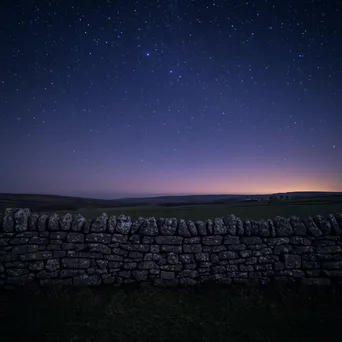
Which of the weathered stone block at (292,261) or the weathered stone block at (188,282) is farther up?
the weathered stone block at (292,261)

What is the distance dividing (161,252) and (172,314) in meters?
Result: 1.60

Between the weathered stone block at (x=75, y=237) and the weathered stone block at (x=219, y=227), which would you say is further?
the weathered stone block at (x=219, y=227)

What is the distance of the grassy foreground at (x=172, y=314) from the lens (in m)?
3.97

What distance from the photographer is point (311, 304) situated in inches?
201

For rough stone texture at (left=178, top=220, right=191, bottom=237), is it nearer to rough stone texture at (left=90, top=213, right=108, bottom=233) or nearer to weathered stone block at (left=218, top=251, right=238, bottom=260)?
weathered stone block at (left=218, top=251, right=238, bottom=260)

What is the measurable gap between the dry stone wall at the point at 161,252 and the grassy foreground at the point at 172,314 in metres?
0.35

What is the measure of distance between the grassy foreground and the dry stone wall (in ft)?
1.14

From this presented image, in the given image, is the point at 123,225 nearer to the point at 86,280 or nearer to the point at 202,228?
the point at 86,280

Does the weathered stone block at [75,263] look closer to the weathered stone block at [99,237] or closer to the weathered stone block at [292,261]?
the weathered stone block at [99,237]

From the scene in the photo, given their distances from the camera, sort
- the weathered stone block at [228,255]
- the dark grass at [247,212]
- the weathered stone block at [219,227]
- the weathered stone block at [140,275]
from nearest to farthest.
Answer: the weathered stone block at [140,275]
the weathered stone block at [228,255]
the weathered stone block at [219,227]
the dark grass at [247,212]

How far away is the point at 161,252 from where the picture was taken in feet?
A: 19.7

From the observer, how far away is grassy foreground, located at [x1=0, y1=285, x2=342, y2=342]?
3971 millimetres

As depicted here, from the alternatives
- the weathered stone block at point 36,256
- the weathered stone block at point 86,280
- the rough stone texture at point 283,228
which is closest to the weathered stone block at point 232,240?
the rough stone texture at point 283,228

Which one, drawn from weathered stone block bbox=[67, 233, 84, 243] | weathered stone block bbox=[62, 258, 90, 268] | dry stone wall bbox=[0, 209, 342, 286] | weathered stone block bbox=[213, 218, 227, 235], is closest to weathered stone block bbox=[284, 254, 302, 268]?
dry stone wall bbox=[0, 209, 342, 286]
